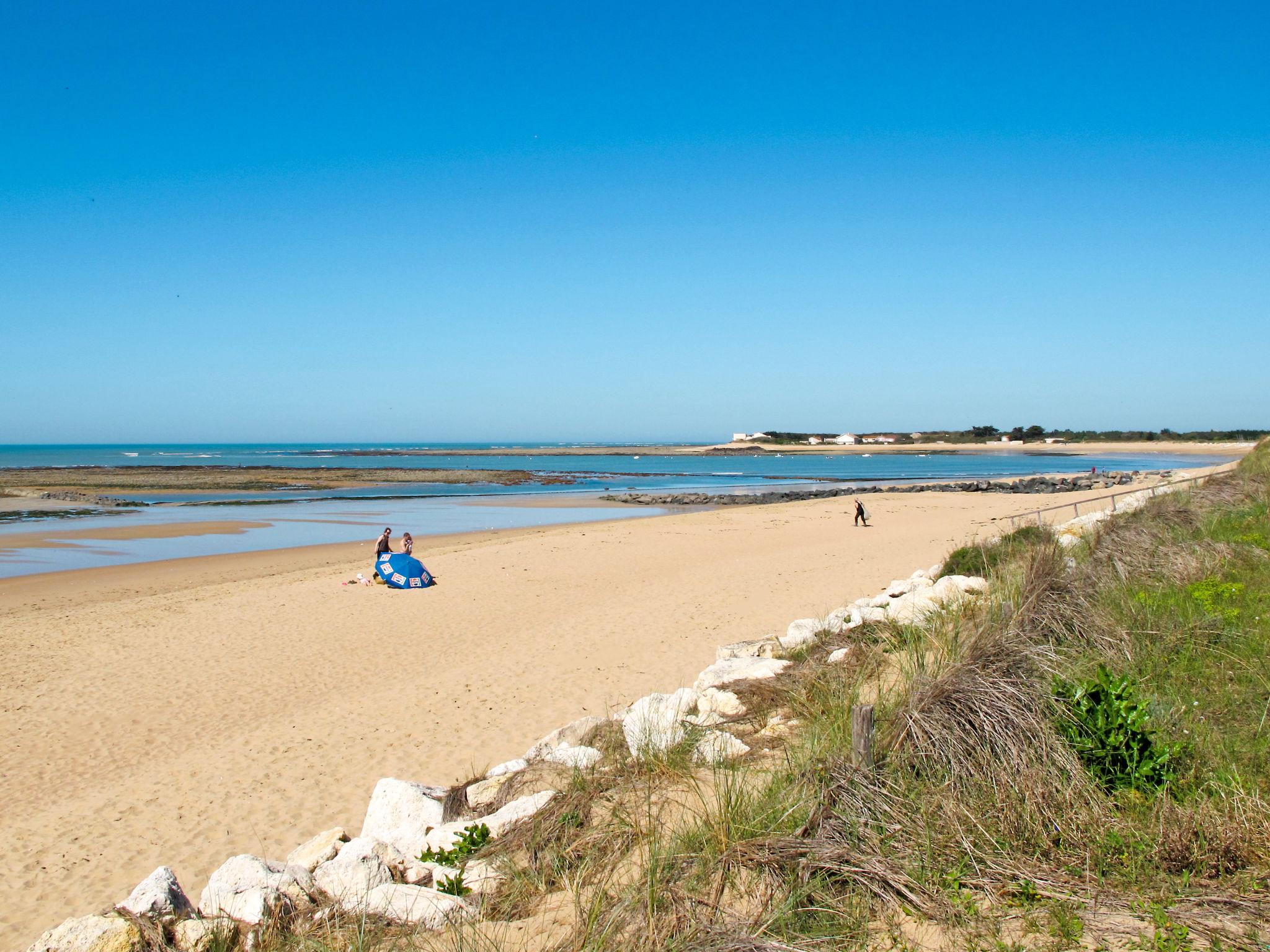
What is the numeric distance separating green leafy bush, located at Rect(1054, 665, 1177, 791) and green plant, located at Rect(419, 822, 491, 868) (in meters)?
3.42

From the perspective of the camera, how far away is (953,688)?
15.3 ft

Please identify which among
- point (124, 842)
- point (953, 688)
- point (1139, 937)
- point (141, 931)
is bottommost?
point (124, 842)

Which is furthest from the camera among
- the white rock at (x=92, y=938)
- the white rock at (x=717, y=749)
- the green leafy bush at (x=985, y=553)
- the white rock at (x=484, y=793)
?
the green leafy bush at (x=985, y=553)

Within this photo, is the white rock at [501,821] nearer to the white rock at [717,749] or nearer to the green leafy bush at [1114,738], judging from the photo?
the white rock at [717,749]

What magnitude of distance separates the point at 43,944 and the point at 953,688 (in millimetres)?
4913

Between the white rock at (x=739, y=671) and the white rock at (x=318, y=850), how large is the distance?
135 inches

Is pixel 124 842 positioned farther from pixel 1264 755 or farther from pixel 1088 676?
pixel 1264 755

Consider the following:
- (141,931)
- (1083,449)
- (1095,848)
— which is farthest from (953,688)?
(1083,449)

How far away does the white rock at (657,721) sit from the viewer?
18.4 ft

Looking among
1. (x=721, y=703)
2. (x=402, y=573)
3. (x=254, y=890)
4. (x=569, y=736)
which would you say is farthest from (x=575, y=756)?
(x=402, y=573)

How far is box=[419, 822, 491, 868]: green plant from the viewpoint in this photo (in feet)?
15.9

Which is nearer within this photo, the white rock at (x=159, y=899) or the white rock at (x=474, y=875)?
the white rock at (x=474, y=875)

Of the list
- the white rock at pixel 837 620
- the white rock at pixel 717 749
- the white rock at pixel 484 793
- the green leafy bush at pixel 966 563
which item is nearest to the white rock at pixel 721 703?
the white rock at pixel 717 749

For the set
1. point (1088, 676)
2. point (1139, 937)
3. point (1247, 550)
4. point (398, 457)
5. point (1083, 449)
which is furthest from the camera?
point (398, 457)
